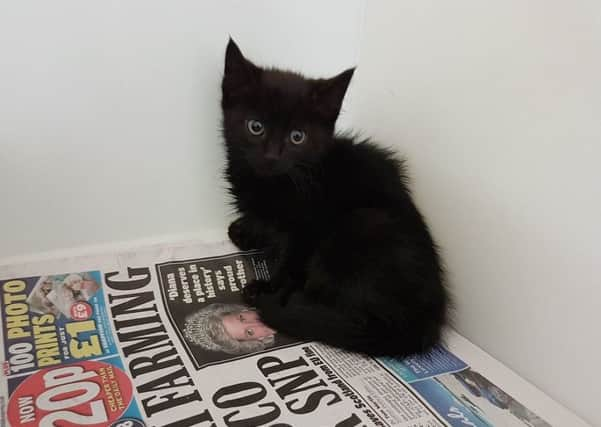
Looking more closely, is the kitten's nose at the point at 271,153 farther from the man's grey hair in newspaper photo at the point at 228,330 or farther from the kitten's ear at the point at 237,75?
the man's grey hair in newspaper photo at the point at 228,330

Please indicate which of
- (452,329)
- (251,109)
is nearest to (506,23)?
(251,109)

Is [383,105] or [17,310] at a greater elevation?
[383,105]

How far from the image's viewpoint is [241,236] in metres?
1.21

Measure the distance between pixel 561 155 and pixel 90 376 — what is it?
841 millimetres

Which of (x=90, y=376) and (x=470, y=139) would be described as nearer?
(x=90, y=376)

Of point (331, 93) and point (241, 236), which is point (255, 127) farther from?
point (241, 236)

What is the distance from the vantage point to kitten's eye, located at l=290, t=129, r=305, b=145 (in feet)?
3.35

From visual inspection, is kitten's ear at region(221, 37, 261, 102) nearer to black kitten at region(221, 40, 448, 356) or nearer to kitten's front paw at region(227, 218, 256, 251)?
black kitten at region(221, 40, 448, 356)

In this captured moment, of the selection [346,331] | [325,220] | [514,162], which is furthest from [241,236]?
[514,162]

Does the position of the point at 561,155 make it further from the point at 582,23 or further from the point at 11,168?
the point at 11,168

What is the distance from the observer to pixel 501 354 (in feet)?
3.32

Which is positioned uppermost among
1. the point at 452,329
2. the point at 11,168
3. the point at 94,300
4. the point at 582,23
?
the point at 582,23

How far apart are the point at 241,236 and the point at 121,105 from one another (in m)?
0.40

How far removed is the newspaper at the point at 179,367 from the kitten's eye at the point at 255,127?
0.33 m
